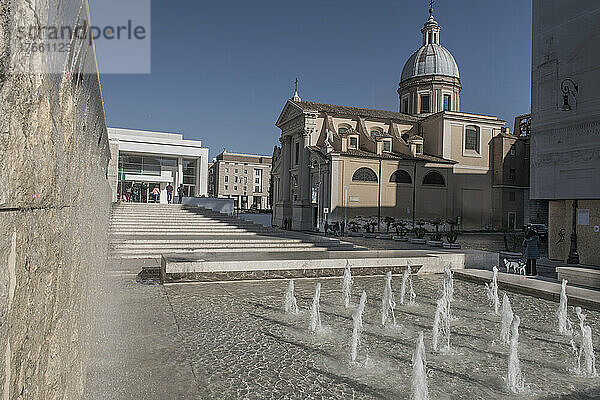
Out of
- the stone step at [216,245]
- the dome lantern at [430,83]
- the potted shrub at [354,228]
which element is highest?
the dome lantern at [430,83]

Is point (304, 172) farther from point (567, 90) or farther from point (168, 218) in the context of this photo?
point (567, 90)

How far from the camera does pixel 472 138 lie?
43656 millimetres

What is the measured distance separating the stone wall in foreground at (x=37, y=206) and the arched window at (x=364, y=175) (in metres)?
35.8

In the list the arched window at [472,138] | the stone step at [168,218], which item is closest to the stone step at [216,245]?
the stone step at [168,218]

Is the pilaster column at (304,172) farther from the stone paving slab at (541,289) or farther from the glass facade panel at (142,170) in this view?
the stone paving slab at (541,289)

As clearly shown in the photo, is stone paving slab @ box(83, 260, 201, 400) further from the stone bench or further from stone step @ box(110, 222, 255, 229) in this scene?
stone step @ box(110, 222, 255, 229)

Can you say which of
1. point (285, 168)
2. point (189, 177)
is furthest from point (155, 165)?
point (285, 168)

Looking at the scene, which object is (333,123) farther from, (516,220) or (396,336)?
(396,336)

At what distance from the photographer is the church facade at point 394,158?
3744cm

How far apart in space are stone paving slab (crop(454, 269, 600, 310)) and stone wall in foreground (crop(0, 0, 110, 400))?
8.23 m

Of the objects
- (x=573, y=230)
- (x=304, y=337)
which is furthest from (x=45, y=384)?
(x=573, y=230)

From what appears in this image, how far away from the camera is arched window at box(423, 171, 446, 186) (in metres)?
40.1

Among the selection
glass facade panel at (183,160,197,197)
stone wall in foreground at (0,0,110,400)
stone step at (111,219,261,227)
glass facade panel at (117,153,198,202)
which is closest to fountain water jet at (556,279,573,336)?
stone wall in foreground at (0,0,110,400)

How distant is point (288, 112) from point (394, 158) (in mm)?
13409
